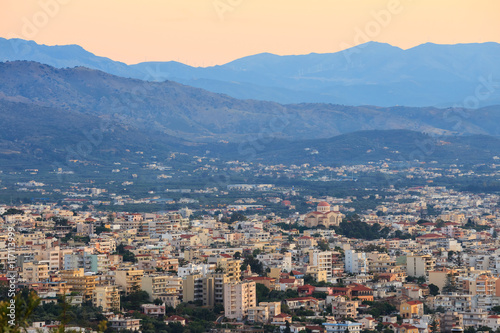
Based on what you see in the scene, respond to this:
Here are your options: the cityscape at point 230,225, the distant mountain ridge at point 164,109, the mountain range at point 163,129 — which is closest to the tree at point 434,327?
the cityscape at point 230,225

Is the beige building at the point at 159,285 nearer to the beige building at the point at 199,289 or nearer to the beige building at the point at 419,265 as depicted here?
the beige building at the point at 199,289

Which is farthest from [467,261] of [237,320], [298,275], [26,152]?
[26,152]

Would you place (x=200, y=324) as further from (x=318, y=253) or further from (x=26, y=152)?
(x=26, y=152)

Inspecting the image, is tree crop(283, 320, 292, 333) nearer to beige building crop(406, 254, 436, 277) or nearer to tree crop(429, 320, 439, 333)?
tree crop(429, 320, 439, 333)

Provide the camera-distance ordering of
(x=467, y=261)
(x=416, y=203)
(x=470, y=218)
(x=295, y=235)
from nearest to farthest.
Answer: (x=467, y=261), (x=295, y=235), (x=470, y=218), (x=416, y=203)

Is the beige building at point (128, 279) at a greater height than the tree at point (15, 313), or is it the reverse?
the tree at point (15, 313)

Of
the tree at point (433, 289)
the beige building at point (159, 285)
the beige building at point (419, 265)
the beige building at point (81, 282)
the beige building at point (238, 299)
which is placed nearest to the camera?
the beige building at point (238, 299)

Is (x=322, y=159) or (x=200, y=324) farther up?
(x=322, y=159)

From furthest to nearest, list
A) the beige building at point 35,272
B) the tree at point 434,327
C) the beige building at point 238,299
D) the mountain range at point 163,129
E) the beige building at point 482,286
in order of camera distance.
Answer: the mountain range at point 163,129
the beige building at point 482,286
the beige building at point 35,272
the beige building at point 238,299
the tree at point 434,327
